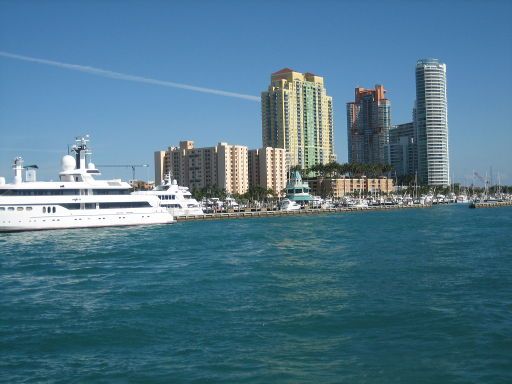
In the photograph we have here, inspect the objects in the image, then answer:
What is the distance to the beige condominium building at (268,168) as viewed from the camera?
166 metres

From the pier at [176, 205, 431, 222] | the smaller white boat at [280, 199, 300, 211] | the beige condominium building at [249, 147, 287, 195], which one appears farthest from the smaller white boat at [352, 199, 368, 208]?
the beige condominium building at [249, 147, 287, 195]

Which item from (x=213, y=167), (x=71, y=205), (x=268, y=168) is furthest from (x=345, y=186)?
(x=71, y=205)

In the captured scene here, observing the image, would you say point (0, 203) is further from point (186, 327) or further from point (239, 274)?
point (186, 327)

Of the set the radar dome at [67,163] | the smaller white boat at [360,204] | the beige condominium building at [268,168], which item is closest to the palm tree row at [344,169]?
the beige condominium building at [268,168]

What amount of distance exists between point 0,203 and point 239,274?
41.6 meters

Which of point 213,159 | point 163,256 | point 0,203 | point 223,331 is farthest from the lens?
point 213,159

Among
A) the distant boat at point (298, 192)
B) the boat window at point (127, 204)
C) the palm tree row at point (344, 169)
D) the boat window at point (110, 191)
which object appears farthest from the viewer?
the palm tree row at point (344, 169)

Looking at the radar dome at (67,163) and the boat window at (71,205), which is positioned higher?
the radar dome at (67,163)

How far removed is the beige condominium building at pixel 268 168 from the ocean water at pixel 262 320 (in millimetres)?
132927

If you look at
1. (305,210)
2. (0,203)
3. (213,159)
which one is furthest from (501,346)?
(213,159)

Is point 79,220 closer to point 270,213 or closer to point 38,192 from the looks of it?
point 38,192

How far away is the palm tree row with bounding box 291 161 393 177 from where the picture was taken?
543 ft

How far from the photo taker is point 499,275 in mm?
24562

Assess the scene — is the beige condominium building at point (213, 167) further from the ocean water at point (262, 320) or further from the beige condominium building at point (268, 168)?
the ocean water at point (262, 320)
